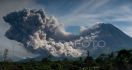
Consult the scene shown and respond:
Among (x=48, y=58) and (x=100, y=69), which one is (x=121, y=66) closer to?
(x=100, y=69)

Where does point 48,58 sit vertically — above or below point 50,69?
above

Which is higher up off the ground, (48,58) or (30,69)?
(48,58)

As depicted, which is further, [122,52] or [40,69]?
[122,52]

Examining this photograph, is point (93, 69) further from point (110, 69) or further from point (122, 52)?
point (122, 52)

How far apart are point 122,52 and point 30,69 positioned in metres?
21.0

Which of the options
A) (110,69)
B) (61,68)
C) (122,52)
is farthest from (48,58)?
(110,69)

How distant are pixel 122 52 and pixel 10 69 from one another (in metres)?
22.4

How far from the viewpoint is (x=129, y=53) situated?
60844 millimetres

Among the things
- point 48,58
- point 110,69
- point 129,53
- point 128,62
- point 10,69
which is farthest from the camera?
point 48,58

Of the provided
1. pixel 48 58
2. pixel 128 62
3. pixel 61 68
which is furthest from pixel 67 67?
pixel 48 58

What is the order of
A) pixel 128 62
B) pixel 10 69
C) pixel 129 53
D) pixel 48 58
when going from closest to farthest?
pixel 10 69 → pixel 128 62 → pixel 129 53 → pixel 48 58

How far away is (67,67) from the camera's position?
51.8 meters

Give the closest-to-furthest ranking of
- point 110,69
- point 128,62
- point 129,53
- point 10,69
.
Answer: point 110,69 < point 10,69 < point 128,62 < point 129,53

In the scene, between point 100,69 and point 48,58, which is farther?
point 48,58
